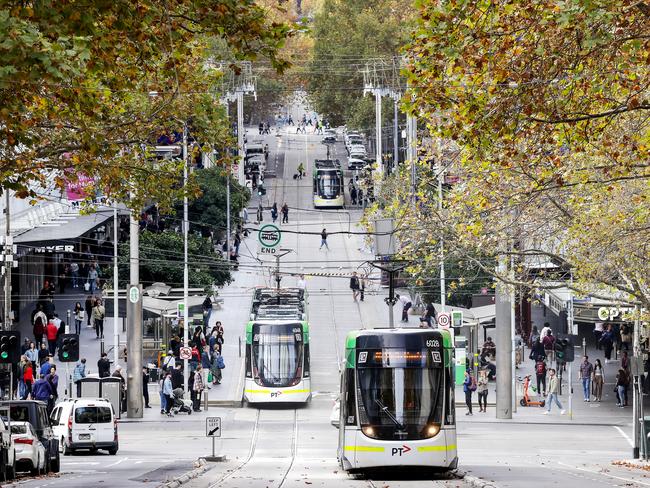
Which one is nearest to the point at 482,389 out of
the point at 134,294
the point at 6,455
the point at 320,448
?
the point at 320,448

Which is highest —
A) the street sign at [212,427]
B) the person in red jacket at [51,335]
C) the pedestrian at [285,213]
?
the pedestrian at [285,213]

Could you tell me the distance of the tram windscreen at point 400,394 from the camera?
24719 mm

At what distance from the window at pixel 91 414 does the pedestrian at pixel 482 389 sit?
602 inches

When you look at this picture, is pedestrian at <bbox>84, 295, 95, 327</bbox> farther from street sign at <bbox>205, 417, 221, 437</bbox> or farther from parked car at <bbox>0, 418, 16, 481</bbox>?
parked car at <bbox>0, 418, 16, 481</bbox>

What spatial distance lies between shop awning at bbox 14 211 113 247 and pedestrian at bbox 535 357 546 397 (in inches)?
637

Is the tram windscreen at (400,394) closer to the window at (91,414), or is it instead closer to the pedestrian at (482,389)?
the window at (91,414)

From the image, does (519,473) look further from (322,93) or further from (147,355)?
(322,93)

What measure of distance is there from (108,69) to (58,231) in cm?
3724

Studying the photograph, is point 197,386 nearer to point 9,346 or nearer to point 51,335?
point 51,335

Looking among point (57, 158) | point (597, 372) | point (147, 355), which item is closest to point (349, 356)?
point (57, 158)

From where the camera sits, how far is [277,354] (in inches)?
1861

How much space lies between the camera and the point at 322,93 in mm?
125875

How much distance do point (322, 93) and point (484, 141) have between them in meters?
109

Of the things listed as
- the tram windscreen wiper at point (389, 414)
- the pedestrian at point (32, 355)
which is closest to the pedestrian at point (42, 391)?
the pedestrian at point (32, 355)
